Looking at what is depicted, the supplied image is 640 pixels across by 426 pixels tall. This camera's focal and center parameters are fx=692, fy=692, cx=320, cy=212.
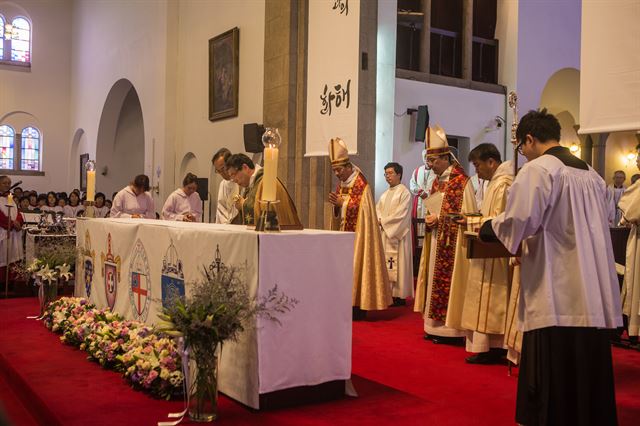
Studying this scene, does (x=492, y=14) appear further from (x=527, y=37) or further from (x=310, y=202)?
(x=310, y=202)

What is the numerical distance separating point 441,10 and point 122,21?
7.77 meters

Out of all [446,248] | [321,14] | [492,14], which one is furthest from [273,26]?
[492,14]

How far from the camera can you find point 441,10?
15141mm

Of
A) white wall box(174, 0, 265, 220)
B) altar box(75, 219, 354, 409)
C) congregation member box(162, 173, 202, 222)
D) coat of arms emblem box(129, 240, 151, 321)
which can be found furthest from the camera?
white wall box(174, 0, 265, 220)

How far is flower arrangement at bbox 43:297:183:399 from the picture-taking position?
4.07 m

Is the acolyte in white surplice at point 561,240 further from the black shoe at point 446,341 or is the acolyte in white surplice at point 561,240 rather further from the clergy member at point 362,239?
the clergy member at point 362,239

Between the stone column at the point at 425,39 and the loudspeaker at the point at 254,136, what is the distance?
4.99m

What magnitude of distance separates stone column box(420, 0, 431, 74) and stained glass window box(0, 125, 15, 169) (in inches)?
530

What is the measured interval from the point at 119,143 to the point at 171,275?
16.1m

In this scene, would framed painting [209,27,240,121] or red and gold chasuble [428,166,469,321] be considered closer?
red and gold chasuble [428,166,469,321]

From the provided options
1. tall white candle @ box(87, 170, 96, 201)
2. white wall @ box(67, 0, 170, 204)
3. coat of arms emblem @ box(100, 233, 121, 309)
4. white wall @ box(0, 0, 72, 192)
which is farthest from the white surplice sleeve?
white wall @ box(0, 0, 72, 192)

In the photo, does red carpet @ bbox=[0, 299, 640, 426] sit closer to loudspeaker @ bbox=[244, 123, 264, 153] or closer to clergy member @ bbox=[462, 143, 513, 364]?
clergy member @ bbox=[462, 143, 513, 364]

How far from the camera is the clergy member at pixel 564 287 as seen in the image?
3.30 m

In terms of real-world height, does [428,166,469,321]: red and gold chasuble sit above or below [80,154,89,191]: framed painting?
below
